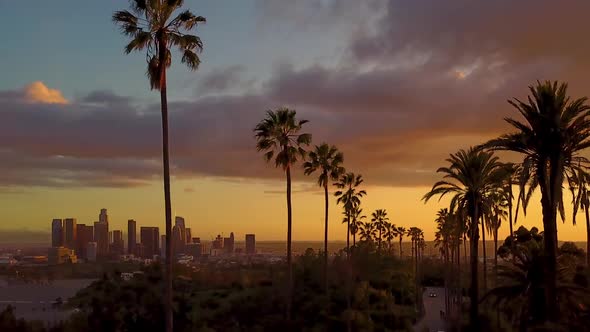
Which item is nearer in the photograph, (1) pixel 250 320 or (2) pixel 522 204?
(2) pixel 522 204

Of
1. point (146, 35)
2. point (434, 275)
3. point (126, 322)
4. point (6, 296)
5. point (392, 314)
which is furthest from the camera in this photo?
point (6, 296)

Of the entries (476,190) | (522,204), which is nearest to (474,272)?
(476,190)

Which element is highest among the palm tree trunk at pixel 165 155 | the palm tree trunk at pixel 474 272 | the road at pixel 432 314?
the palm tree trunk at pixel 165 155

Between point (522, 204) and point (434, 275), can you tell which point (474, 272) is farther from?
point (434, 275)

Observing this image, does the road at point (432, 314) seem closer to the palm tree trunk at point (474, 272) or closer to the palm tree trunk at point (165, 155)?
the palm tree trunk at point (474, 272)

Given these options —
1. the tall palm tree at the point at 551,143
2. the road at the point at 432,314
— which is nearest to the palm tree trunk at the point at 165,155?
the tall palm tree at the point at 551,143

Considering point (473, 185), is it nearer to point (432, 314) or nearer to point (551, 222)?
point (551, 222)

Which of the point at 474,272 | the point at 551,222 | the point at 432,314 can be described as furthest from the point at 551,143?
the point at 432,314
